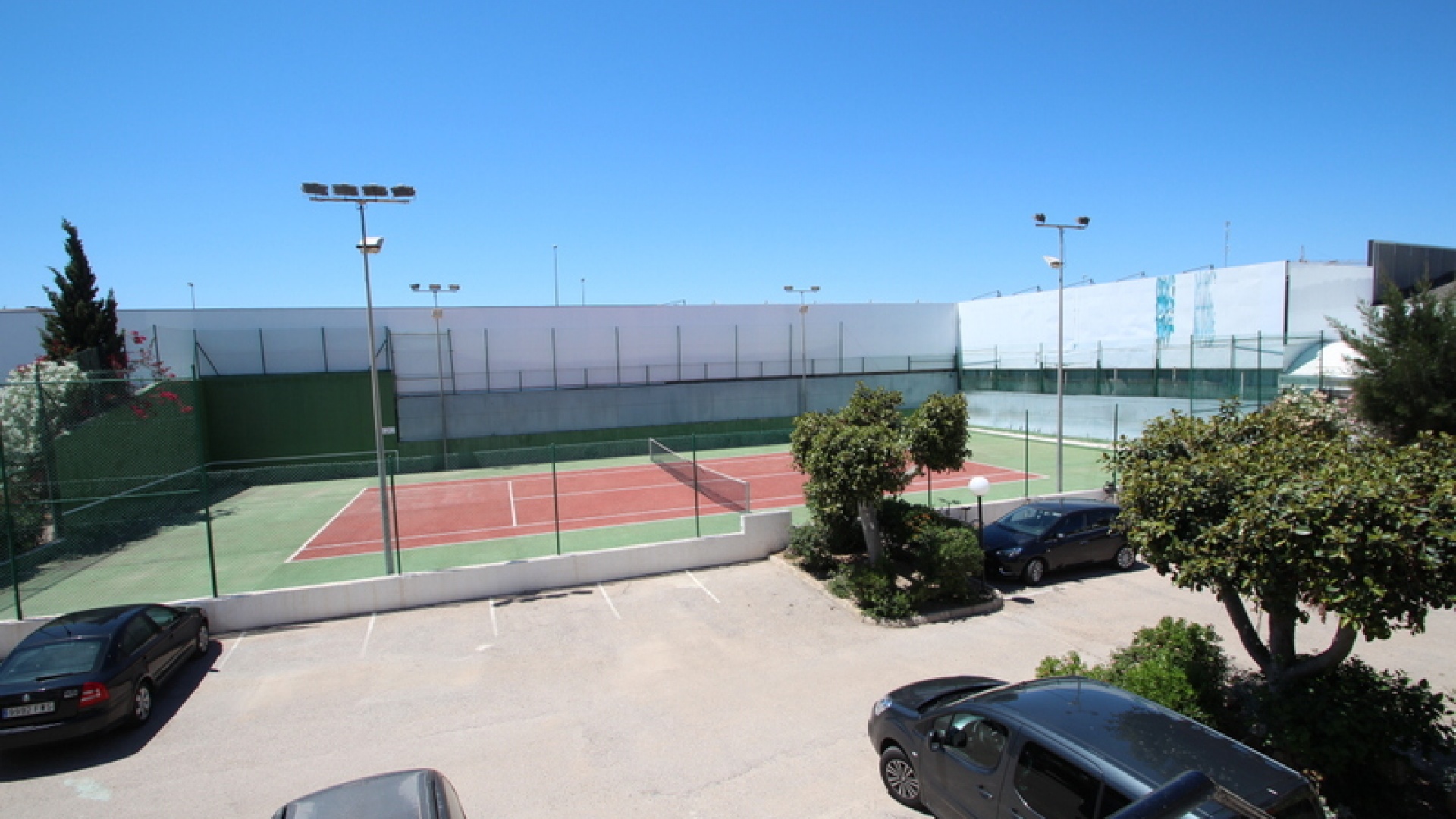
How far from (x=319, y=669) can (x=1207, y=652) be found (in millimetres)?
11766

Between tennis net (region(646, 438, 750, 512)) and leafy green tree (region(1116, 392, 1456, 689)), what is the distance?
10.0 metres

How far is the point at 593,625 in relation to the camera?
12094 millimetres

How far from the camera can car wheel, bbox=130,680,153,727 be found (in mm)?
8828

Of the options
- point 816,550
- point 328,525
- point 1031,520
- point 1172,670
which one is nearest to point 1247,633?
point 1172,670

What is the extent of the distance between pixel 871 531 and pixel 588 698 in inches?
234

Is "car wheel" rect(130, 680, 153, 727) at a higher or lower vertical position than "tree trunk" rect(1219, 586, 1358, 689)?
lower

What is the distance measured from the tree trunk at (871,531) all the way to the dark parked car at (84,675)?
34.7ft

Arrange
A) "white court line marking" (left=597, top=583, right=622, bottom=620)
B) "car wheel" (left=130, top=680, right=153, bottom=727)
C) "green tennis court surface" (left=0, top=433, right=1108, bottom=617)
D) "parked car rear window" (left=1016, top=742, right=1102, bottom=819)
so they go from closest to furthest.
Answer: "parked car rear window" (left=1016, top=742, right=1102, bottom=819), "car wheel" (left=130, top=680, right=153, bottom=727), "white court line marking" (left=597, top=583, right=622, bottom=620), "green tennis court surface" (left=0, top=433, right=1108, bottom=617)

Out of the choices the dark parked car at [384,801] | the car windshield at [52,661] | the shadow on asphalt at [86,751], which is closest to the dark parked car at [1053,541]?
the dark parked car at [384,801]

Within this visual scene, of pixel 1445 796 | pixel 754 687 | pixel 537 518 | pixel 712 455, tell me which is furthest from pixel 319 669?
pixel 712 455

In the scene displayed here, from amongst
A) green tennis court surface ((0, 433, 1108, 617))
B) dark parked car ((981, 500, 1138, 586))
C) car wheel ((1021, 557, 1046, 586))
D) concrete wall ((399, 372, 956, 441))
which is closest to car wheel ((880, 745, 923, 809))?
green tennis court surface ((0, 433, 1108, 617))

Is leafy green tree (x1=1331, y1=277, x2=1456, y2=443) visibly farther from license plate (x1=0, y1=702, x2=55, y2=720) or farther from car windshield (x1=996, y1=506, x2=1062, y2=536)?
license plate (x1=0, y1=702, x2=55, y2=720)

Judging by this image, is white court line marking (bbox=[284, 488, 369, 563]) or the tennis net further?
the tennis net

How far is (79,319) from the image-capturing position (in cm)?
2384
